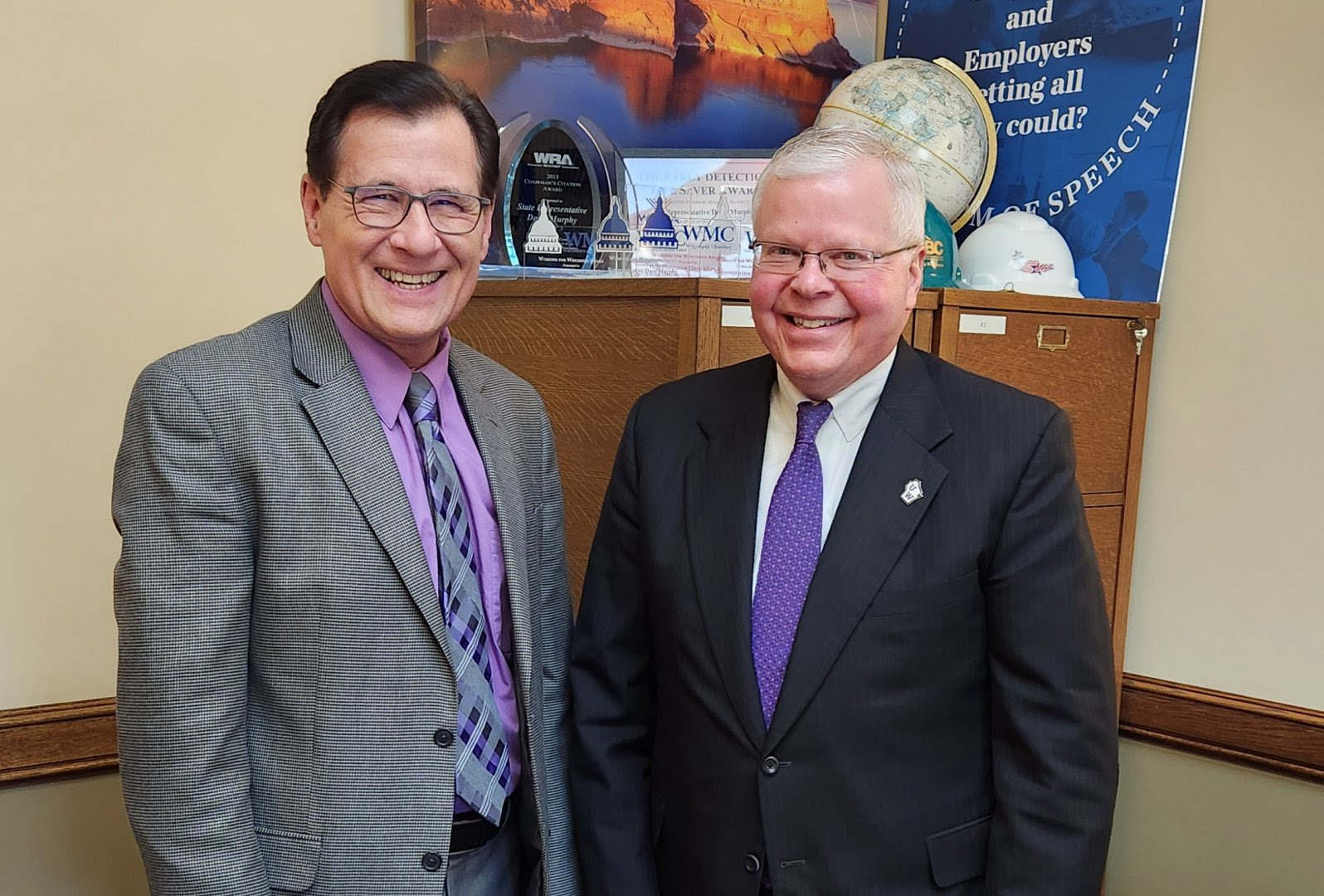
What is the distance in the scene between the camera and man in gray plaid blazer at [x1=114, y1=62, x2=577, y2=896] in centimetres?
112

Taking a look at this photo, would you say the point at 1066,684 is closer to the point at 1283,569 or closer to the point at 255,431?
the point at 255,431

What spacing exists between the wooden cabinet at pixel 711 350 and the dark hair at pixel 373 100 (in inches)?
22.9

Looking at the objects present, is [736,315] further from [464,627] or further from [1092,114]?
[1092,114]

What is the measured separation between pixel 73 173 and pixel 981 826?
1946 mm

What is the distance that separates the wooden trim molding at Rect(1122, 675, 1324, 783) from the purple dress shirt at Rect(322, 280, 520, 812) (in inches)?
61.6

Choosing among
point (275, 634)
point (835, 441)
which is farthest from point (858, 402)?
point (275, 634)

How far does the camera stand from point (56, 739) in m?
2.00

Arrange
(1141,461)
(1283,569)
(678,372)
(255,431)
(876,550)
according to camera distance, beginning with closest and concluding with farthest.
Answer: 1. (255,431)
2. (876,550)
3. (678,372)
4. (1283,569)
5. (1141,461)

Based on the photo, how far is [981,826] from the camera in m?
1.30

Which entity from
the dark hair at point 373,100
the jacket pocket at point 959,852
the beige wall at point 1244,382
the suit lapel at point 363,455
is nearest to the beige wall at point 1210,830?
the beige wall at point 1244,382

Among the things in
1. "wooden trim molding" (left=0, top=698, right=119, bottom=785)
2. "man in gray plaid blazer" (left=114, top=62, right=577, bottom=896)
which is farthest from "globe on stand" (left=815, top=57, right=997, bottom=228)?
"wooden trim molding" (left=0, top=698, right=119, bottom=785)

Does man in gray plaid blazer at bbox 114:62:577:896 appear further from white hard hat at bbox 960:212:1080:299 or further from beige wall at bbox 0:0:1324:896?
white hard hat at bbox 960:212:1080:299

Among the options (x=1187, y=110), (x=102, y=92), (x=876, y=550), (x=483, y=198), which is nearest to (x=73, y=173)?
(x=102, y=92)

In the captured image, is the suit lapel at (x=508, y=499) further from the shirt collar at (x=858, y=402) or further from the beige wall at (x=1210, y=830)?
the beige wall at (x=1210, y=830)
